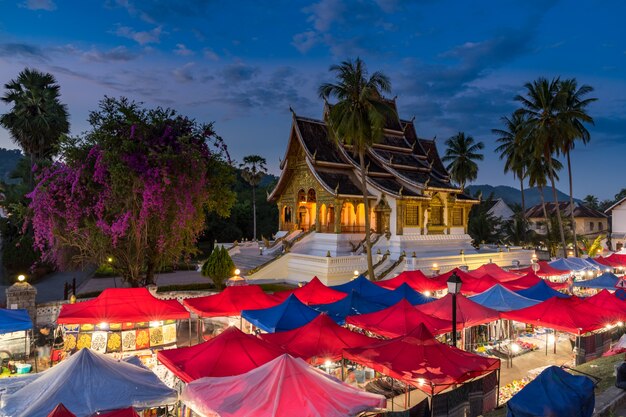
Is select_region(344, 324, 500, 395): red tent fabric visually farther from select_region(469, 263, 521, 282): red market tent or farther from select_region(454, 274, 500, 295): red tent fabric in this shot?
select_region(469, 263, 521, 282): red market tent

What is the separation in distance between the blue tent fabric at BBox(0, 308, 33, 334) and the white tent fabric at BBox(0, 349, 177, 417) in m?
4.26

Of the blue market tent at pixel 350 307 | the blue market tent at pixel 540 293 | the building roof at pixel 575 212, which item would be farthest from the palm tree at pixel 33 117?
the building roof at pixel 575 212

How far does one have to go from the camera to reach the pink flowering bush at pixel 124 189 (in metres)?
16.3

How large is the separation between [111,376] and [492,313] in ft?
37.2

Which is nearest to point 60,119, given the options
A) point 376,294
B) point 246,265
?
point 246,265

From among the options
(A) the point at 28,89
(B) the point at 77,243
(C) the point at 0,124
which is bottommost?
(B) the point at 77,243

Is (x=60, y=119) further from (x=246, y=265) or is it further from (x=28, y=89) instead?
(x=246, y=265)

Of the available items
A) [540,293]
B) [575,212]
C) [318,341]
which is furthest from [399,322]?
[575,212]

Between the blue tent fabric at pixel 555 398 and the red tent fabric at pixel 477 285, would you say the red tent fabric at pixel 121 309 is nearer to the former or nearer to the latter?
the blue tent fabric at pixel 555 398

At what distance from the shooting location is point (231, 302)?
14.9 metres

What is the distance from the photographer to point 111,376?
25.9 feet

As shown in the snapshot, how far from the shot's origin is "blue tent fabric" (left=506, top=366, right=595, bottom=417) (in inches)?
279

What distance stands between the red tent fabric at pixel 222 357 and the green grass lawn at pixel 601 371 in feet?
15.9

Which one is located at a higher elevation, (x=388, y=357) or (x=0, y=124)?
(x=0, y=124)
